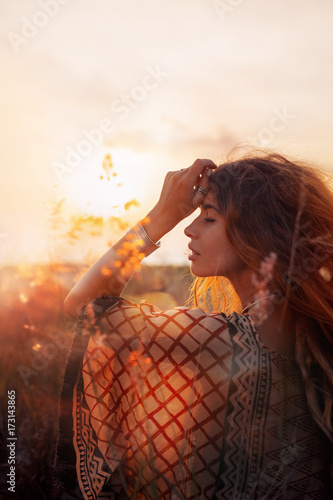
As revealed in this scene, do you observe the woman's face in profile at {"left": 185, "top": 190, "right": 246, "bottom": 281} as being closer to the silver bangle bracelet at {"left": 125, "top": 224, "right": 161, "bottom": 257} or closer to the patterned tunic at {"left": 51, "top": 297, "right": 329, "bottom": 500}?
the silver bangle bracelet at {"left": 125, "top": 224, "right": 161, "bottom": 257}

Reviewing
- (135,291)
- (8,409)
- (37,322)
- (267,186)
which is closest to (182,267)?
(135,291)

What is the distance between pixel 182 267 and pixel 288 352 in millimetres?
9306

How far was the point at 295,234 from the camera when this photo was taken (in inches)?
95.8

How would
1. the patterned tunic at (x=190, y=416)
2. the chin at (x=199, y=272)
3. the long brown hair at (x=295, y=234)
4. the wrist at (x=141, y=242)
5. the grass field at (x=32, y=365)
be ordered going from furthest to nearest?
the grass field at (x=32, y=365) → the wrist at (x=141, y=242) → the chin at (x=199, y=272) → the long brown hair at (x=295, y=234) → the patterned tunic at (x=190, y=416)

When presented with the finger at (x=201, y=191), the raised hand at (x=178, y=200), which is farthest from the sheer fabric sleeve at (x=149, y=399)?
the finger at (x=201, y=191)

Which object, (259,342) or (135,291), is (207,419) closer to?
(259,342)

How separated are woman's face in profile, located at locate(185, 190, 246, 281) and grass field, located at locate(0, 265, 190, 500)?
Result: 1.20 meters

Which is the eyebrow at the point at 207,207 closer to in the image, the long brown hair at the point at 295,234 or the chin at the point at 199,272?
the long brown hair at the point at 295,234

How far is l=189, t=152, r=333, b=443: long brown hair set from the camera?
2.14 meters

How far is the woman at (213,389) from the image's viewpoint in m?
1.93

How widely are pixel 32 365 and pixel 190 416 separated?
259cm

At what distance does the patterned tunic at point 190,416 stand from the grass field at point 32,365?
44.4 inches

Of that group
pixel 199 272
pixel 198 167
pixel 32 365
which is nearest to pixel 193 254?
pixel 199 272

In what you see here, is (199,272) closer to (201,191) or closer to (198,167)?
(201,191)
